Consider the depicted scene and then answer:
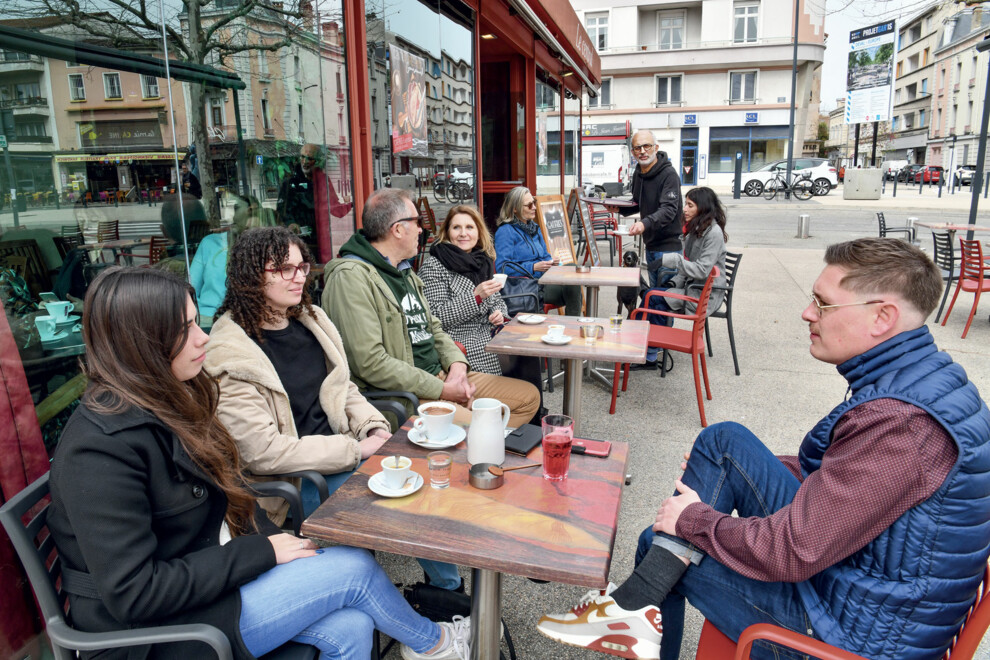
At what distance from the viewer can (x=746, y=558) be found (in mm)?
1506

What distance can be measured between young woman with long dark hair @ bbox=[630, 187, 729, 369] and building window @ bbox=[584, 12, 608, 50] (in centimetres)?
3166

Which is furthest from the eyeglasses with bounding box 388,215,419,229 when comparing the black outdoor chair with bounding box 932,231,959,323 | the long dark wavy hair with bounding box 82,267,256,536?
the black outdoor chair with bounding box 932,231,959,323

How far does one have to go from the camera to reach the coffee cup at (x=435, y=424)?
2.00 meters

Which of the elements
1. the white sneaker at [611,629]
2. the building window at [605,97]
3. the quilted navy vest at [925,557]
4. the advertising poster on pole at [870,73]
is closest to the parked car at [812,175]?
the advertising poster on pole at [870,73]

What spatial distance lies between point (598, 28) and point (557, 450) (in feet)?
119

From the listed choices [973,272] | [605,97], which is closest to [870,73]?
[605,97]

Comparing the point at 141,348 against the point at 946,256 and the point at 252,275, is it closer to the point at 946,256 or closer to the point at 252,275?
the point at 252,275

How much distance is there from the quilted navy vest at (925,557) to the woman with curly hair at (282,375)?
5.06 ft

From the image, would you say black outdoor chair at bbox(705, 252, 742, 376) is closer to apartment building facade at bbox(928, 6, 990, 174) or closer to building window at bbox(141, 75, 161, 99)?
building window at bbox(141, 75, 161, 99)

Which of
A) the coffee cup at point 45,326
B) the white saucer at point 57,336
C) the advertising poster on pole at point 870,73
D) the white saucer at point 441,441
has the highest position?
the advertising poster on pole at point 870,73

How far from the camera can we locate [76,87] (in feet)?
6.96

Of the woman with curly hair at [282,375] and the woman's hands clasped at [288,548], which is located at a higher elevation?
the woman with curly hair at [282,375]

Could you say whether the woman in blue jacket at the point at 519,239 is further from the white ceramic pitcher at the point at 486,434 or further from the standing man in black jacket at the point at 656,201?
the white ceramic pitcher at the point at 486,434

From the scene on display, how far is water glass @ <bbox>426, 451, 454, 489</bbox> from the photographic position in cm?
172
